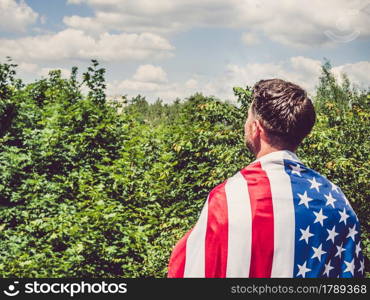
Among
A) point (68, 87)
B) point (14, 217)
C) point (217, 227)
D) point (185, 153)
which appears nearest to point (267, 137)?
point (217, 227)

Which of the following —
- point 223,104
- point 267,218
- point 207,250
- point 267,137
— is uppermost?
point 223,104

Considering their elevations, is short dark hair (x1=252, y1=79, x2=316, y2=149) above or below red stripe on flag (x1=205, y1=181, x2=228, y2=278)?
above

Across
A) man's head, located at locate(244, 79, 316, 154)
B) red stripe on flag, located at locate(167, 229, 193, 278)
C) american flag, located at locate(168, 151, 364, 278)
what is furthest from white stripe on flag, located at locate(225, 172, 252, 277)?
man's head, located at locate(244, 79, 316, 154)

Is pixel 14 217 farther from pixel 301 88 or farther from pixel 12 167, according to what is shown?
pixel 301 88

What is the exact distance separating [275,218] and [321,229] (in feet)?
0.83

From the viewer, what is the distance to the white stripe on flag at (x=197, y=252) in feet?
6.86

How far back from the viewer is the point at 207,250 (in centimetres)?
208

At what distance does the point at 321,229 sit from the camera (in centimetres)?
212

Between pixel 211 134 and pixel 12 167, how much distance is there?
15.6ft

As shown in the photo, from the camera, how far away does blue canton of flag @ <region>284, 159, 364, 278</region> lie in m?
2.10

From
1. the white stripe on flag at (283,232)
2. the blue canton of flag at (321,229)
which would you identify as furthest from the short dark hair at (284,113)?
the white stripe on flag at (283,232)

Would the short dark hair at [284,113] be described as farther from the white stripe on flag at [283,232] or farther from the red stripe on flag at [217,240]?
the red stripe on flag at [217,240]

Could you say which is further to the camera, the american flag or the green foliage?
the green foliage

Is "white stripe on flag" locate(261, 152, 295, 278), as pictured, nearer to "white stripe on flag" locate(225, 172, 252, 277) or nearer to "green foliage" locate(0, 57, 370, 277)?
"white stripe on flag" locate(225, 172, 252, 277)
